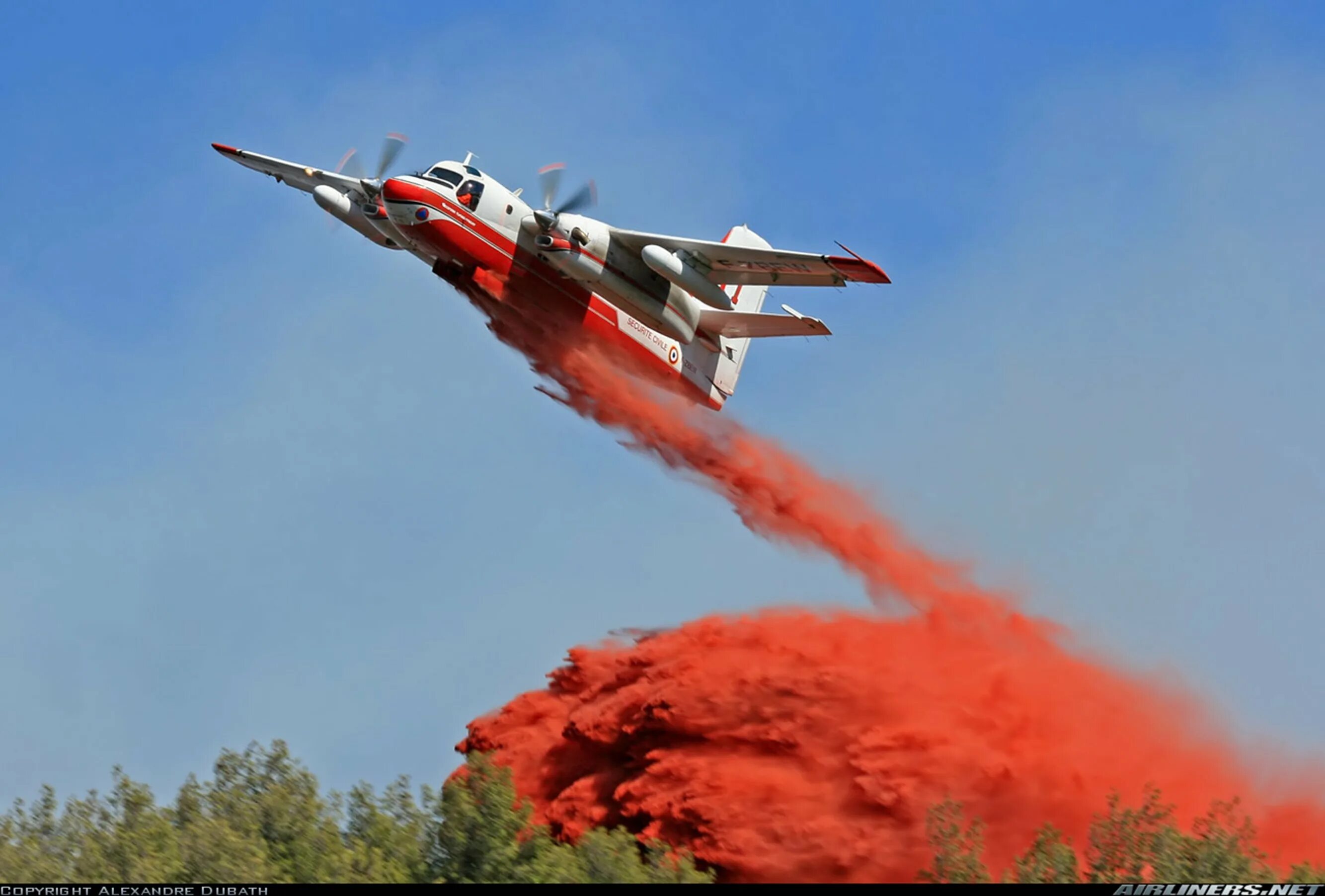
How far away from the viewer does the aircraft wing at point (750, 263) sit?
33250 mm

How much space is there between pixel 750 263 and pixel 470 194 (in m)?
6.26

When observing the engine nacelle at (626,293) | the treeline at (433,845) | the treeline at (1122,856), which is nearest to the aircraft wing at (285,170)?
the engine nacelle at (626,293)

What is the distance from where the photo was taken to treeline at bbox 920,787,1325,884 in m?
29.4

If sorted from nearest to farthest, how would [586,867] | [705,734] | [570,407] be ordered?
[586,867]
[705,734]
[570,407]

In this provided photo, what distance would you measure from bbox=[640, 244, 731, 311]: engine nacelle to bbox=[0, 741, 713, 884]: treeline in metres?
11.4

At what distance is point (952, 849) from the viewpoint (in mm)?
29250

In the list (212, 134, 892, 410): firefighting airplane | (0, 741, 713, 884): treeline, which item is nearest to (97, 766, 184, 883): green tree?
(0, 741, 713, 884): treeline

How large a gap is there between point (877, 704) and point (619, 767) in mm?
5956

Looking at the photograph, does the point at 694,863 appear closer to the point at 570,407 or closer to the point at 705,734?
the point at 705,734

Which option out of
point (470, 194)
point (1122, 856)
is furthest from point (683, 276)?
point (1122, 856)

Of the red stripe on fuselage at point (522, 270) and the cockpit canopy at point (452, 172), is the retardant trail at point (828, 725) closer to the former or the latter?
the red stripe on fuselage at point (522, 270)

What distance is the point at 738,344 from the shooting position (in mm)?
41062

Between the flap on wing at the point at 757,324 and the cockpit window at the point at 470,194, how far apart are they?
5.97m

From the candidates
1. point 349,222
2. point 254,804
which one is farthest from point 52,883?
point 349,222
